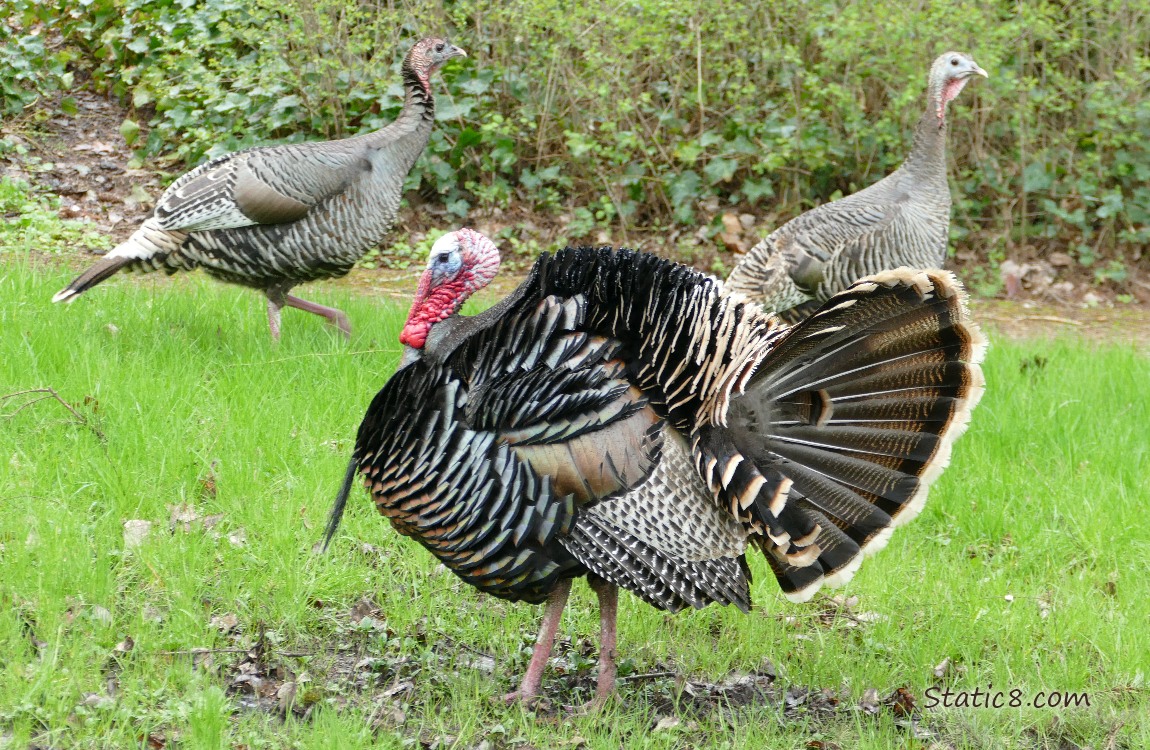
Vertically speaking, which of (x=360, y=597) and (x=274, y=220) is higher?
(x=274, y=220)

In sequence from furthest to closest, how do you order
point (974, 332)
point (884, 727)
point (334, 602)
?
point (334, 602) < point (884, 727) < point (974, 332)

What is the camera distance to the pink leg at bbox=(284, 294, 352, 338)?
6363 millimetres

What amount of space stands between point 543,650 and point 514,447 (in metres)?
0.68

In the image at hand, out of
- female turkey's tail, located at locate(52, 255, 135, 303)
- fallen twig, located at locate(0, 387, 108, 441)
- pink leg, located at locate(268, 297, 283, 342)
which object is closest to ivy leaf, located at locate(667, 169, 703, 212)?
pink leg, located at locate(268, 297, 283, 342)

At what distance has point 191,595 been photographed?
382 cm

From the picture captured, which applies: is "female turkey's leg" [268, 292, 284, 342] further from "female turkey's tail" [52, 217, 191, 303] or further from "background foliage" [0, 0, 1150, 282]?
"background foliage" [0, 0, 1150, 282]

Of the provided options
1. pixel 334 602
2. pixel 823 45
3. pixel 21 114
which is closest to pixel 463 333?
pixel 334 602

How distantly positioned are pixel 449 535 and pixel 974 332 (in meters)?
1.53

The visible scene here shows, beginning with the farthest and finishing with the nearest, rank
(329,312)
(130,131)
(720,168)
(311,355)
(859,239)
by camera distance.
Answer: (130,131) < (720,168) < (859,239) < (329,312) < (311,355)

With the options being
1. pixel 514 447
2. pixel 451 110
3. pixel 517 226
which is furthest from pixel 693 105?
pixel 514 447

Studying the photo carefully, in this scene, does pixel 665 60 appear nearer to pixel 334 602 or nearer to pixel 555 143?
pixel 555 143

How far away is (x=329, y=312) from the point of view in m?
6.46

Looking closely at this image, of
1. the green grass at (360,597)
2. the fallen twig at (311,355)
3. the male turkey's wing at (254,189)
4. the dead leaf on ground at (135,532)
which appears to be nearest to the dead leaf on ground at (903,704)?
the green grass at (360,597)

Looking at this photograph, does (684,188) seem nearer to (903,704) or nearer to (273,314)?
(273,314)
